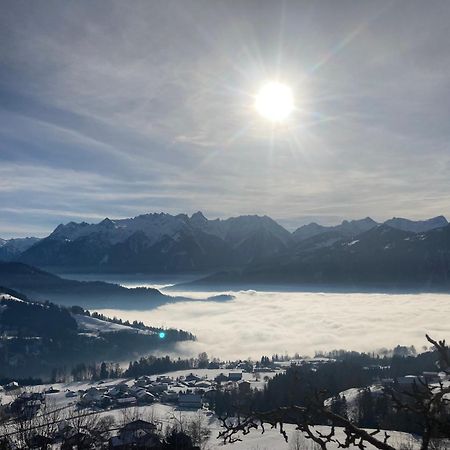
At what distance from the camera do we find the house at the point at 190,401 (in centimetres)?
9919

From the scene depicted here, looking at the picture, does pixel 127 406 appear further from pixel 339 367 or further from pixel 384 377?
pixel 384 377

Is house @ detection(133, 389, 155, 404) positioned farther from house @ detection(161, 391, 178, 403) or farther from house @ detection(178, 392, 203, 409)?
house @ detection(178, 392, 203, 409)

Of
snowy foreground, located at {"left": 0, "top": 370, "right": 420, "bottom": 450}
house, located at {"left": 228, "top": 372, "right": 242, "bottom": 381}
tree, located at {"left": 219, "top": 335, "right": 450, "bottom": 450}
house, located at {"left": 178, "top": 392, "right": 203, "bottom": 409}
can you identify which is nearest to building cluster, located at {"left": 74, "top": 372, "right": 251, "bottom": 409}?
house, located at {"left": 178, "top": 392, "right": 203, "bottom": 409}

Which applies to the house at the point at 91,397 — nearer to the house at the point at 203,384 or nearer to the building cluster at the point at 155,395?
the building cluster at the point at 155,395

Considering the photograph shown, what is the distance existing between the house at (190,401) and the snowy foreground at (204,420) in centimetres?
194

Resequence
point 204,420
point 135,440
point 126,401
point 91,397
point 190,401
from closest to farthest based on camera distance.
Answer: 1. point 135,440
2. point 204,420
3. point 190,401
4. point 126,401
5. point 91,397

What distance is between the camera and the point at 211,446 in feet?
185

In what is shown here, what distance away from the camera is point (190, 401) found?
101312mm

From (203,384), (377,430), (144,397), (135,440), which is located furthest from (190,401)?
(377,430)

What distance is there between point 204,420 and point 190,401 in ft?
65.6

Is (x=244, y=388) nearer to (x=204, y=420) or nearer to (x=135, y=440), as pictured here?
(x=204, y=420)

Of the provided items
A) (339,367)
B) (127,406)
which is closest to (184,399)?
(127,406)

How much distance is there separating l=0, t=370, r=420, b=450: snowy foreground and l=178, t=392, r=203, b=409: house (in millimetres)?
1937

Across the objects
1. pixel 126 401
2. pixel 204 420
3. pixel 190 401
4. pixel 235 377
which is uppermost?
pixel 204 420
